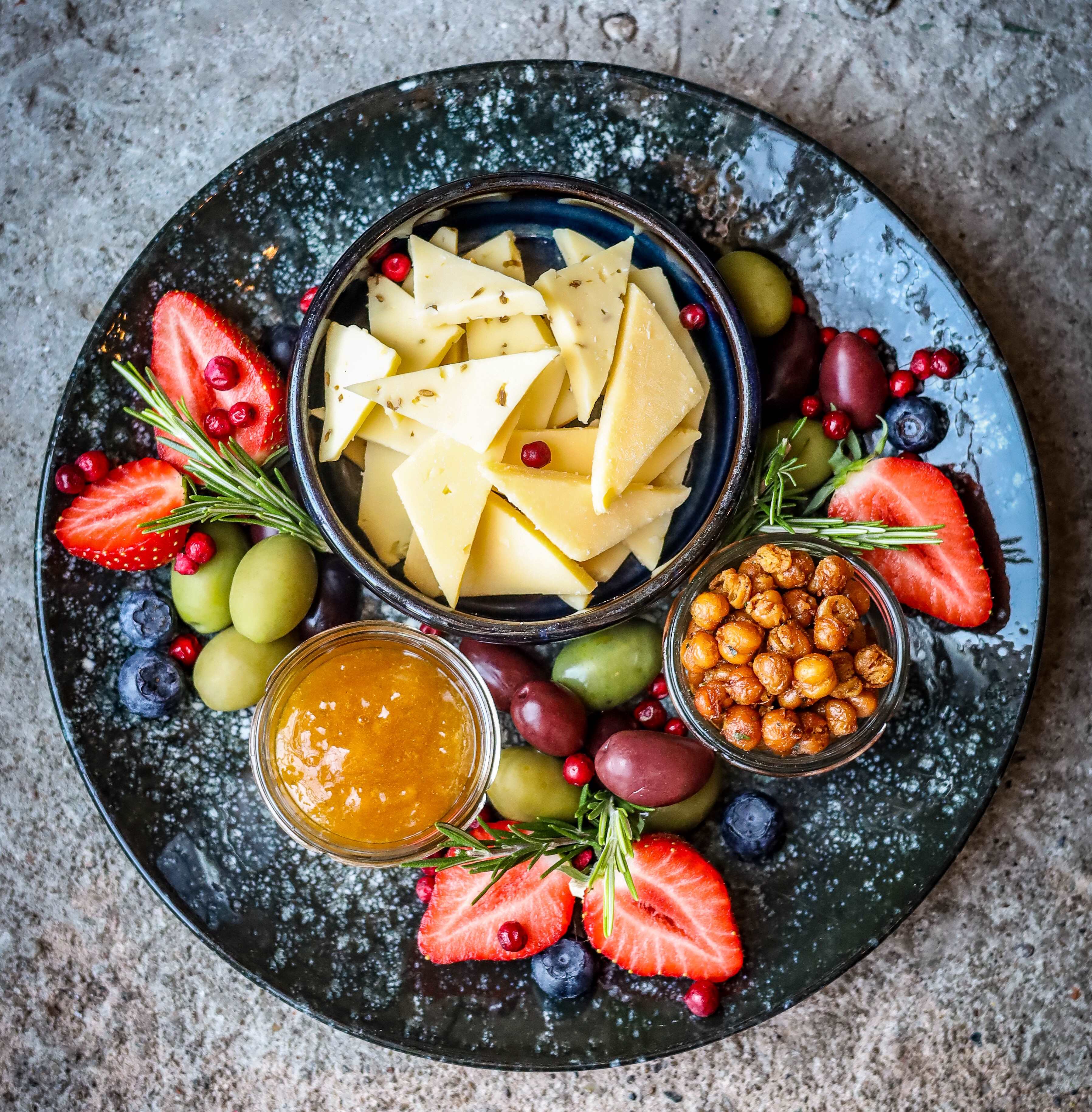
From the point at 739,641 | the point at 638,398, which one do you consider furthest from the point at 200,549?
the point at 739,641

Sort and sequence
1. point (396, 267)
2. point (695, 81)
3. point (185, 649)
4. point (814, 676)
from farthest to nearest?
point (695, 81) < point (185, 649) < point (396, 267) < point (814, 676)

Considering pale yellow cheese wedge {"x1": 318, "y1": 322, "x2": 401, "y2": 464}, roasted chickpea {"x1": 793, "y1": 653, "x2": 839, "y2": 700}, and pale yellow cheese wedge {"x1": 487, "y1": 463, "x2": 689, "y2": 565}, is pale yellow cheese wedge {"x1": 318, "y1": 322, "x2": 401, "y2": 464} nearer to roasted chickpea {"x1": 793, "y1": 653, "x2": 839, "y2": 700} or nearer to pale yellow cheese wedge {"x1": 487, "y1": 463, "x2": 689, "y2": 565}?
pale yellow cheese wedge {"x1": 487, "y1": 463, "x2": 689, "y2": 565}

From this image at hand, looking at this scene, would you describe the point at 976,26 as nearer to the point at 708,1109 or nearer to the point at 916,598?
the point at 916,598

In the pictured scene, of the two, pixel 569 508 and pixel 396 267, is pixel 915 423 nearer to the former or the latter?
pixel 569 508

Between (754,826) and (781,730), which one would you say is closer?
(781,730)

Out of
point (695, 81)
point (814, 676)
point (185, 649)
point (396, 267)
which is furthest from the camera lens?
point (695, 81)

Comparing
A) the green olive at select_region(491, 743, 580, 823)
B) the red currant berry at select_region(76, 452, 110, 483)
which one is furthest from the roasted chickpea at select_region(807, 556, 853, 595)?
the red currant berry at select_region(76, 452, 110, 483)
